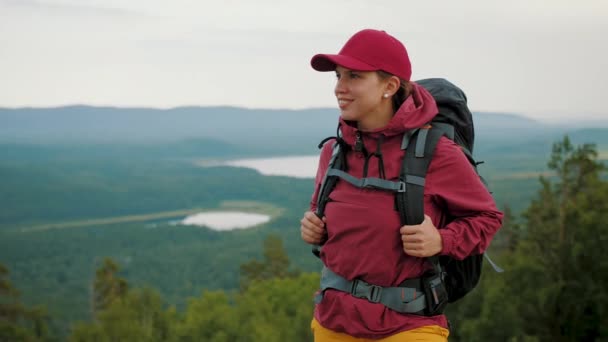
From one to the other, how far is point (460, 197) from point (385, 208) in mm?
288

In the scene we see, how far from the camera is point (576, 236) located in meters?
18.6

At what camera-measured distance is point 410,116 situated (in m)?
2.49

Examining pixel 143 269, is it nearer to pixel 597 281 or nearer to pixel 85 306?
pixel 85 306

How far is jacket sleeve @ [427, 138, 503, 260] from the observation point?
2.47 meters

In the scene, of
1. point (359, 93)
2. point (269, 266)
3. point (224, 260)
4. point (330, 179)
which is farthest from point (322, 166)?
point (224, 260)

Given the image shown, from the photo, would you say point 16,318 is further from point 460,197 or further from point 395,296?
point 460,197

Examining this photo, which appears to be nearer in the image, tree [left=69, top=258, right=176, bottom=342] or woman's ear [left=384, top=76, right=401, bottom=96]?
woman's ear [left=384, top=76, right=401, bottom=96]

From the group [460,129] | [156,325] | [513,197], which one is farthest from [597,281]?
[513,197]

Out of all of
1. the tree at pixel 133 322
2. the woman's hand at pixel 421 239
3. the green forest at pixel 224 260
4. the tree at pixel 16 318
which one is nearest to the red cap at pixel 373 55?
the woman's hand at pixel 421 239

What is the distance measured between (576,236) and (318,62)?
17.8 m

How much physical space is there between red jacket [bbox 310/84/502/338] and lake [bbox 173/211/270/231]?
122m

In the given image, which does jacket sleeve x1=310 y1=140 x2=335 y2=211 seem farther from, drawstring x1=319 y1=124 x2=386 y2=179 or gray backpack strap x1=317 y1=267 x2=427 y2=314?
gray backpack strap x1=317 y1=267 x2=427 y2=314

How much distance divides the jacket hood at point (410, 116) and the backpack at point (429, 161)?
0.14ft

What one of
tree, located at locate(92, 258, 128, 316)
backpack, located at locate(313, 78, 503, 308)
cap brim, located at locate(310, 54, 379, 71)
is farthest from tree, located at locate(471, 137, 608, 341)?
tree, located at locate(92, 258, 128, 316)
